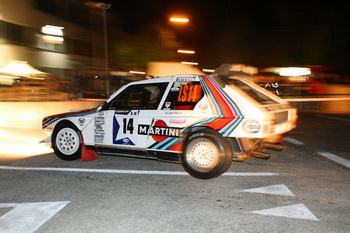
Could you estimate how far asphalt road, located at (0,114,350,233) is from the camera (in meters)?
3.43

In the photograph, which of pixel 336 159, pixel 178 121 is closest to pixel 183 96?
pixel 178 121

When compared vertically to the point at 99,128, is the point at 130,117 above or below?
above

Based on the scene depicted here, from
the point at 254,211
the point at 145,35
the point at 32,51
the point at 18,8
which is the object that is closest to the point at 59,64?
the point at 32,51

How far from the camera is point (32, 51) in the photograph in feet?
106

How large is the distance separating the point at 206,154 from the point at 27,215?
2620mm

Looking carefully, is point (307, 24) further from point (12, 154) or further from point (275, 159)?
point (12, 154)

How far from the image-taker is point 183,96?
5.25 m

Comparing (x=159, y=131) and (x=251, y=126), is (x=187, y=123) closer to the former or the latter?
(x=159, y=131)

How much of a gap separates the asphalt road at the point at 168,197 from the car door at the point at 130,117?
0.48m

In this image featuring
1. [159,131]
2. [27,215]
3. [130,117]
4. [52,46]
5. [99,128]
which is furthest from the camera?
[52,46]

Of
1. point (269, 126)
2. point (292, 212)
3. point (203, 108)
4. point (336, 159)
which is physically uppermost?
Answer: point (203, 108)

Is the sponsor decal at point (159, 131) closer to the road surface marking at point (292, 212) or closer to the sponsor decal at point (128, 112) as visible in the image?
the sponsor decal at point (128, 112)

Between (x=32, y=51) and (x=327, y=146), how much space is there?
31.4 m

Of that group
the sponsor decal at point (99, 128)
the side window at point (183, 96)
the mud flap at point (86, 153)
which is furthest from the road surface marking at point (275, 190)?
the mud flap at point (86, 153)
